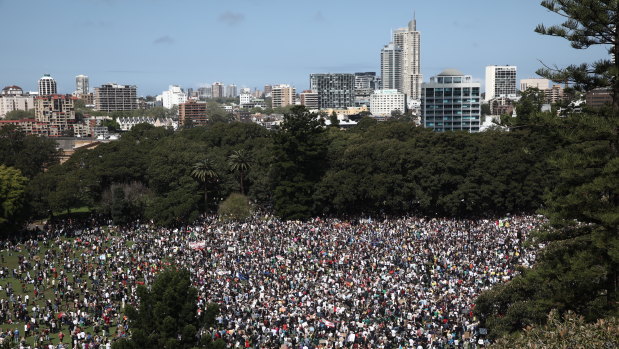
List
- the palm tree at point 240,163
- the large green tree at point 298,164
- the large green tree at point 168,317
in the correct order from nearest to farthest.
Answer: the large green tree at point 168,317
the large green tree at point 298,164
the palm tree at point 240,163

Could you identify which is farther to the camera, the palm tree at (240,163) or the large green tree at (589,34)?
the palm tree at (240,163)

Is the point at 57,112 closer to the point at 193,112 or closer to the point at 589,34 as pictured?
the point at 193,112

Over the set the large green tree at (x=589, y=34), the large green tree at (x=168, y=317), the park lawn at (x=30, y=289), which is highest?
the large green tree at (x=589, y=34)

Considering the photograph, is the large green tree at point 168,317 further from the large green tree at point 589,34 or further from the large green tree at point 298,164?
the large green tree at point 298,164

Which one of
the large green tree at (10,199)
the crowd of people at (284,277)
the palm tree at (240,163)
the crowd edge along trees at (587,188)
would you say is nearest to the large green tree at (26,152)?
the large green tree at (10,199)

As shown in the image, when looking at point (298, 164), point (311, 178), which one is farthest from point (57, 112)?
point (311, 178)
